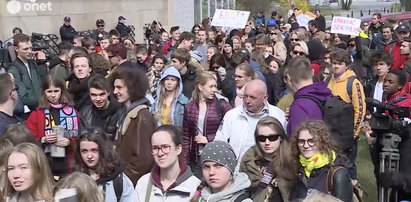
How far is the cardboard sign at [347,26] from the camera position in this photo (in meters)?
14.4

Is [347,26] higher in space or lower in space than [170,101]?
higher

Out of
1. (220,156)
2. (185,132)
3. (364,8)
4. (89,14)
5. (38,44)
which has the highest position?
(89,14)

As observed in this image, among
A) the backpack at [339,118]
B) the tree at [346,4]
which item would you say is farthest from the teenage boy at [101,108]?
the tree at [346,4]

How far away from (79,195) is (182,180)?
83 centimetres

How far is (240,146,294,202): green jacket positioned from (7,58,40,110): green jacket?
417cm

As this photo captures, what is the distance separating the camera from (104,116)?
674 cm

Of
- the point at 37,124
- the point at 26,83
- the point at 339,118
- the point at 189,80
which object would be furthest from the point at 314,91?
the point at 26,83

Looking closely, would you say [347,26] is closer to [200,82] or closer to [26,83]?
[26,83]

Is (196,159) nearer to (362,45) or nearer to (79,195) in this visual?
(79,195)

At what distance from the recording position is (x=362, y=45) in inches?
551

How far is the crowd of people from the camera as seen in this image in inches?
189

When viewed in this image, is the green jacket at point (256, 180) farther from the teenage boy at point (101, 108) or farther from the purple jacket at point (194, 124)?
the purple jacket at point (194, 124)

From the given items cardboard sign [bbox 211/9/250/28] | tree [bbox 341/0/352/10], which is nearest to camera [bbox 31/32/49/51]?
cardboard sign [bbox 211/9/250/28]

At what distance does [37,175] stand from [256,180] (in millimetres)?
1619
